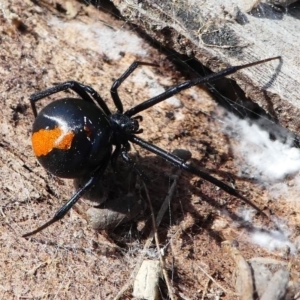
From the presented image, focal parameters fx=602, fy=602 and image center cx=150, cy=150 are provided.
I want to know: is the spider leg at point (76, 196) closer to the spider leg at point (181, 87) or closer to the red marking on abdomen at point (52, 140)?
the red marking on abdomen at point (52, 140)

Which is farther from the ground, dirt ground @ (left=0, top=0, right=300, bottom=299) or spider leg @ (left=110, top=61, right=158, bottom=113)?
spider leg @ (left=110, top=61, right=158, bottom=113)

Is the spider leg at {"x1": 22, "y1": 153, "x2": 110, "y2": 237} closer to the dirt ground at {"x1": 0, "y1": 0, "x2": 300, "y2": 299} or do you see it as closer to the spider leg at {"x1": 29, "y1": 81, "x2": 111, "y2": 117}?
the dirt ground at {"x1": 0, "y1": 0, "x2": 300, "y2": 299}

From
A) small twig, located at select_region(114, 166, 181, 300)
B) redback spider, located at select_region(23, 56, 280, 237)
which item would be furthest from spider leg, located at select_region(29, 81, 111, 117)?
small twig, located at select_region(114, 166, 181, 300)

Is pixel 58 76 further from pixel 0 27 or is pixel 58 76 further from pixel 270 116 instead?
pixel 270 116

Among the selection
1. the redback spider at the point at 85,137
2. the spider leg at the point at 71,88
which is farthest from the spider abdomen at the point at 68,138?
the spider leg at the point at 71,88

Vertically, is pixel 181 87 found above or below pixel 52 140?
above

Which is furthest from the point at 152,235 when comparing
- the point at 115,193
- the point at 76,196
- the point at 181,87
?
the point at 181,87

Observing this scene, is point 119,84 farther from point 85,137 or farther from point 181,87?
point 85,137
